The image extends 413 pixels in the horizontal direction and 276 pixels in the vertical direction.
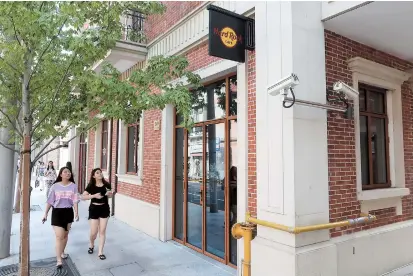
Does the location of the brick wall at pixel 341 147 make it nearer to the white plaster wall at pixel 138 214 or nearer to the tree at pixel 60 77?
the tree at pixel 60 77

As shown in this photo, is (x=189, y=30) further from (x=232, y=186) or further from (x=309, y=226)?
(x=309, y=226)

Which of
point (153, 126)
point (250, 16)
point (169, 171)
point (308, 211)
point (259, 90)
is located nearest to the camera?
point (308, 211)

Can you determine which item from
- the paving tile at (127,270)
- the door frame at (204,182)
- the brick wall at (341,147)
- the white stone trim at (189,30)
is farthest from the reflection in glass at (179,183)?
the brick wall at (341,147)

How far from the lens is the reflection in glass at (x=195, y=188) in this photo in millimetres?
6168

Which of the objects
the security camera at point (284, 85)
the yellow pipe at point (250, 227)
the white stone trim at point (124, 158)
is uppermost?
the security camera at point (284, 85)

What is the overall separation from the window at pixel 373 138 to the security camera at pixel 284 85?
2153 millimetres

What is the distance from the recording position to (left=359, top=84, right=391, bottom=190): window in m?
5.14

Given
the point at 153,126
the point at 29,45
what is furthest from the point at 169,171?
the point at 29,45

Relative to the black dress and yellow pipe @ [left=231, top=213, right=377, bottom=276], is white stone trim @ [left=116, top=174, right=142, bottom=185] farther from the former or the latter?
yellow pipe @ [left=231, top=213, right=377, bottom=276]

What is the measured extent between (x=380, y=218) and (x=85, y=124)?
5.02 metres

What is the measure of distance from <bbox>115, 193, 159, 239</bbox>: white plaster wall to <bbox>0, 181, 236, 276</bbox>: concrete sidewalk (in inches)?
7.2

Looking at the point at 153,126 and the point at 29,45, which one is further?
the point at 153,126

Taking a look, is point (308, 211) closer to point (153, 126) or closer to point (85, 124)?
point (85, 124)

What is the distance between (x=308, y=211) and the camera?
3.91m
